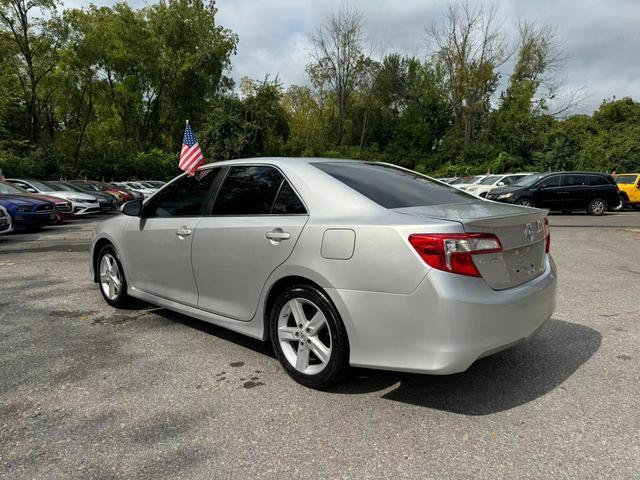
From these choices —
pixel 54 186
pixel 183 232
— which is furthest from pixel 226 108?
pixel 183 232

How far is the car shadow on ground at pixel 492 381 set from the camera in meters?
2.98

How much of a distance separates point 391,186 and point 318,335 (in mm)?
1194

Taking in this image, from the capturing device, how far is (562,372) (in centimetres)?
338

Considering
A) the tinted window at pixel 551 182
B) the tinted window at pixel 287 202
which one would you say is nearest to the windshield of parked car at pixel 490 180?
the tinted window at pixel 551 182

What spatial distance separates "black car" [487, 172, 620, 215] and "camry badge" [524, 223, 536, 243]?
15.0 meters

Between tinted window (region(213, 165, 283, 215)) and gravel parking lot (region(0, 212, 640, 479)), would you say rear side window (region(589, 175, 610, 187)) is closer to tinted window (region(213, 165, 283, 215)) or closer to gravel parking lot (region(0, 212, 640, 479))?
gravel parking lot (region(0, 212, 640, 479))

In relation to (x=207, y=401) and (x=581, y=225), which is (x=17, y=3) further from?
(x=207, y=401)

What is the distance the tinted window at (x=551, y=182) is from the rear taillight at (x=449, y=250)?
16443 millimetres

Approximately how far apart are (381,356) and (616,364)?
6.50 ft

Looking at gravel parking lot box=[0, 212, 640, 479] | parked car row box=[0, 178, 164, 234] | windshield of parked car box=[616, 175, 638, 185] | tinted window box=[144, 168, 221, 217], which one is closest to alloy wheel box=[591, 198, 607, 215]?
windshield of parked car box=[616, 175, 638, 185]

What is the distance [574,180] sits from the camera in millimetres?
17672

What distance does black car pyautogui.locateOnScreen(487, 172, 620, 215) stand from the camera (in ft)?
56.6

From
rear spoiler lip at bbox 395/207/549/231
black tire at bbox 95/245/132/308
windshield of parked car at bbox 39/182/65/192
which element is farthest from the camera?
windshield of parked car at bbox 39/182/65/192

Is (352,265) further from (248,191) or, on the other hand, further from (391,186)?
(248,191)
